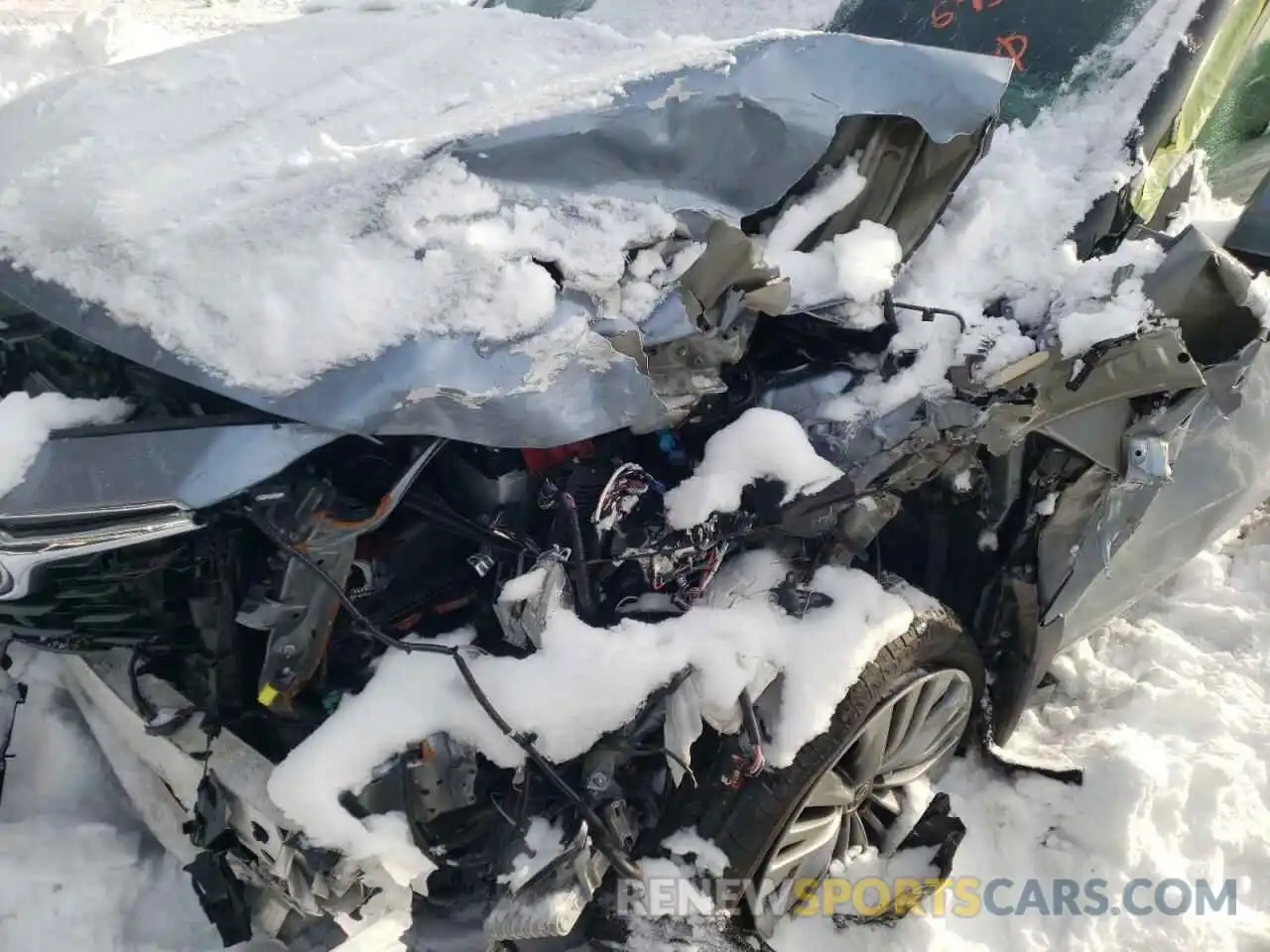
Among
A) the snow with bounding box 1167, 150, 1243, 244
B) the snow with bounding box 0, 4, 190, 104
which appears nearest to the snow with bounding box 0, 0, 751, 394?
the snow with bounding box 1167, 150, 1243, 244

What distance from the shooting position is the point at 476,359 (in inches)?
66.6

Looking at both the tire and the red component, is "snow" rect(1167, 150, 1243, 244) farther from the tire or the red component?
the red component

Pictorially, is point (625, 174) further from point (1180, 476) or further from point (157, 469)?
point (1180, 476)

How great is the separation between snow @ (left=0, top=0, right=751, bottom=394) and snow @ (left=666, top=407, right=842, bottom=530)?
0.42m

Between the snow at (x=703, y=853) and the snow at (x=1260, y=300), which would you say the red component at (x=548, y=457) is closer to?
the snow at (x=703, y=853)

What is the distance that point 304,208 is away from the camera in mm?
1814

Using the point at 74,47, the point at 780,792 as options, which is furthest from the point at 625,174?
the point at 74,47

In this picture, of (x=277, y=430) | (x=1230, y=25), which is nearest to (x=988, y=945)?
(x=277, y=430)

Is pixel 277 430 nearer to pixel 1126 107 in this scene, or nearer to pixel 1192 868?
pixel 1126 107

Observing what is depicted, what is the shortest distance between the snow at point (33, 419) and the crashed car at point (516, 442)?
10 mm

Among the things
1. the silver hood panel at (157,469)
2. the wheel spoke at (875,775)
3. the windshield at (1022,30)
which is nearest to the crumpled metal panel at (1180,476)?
the wheel spoke at (875,775)

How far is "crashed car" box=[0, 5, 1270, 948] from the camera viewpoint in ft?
5.59

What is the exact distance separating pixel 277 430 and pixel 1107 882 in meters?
2.33

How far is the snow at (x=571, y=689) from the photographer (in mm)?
1854
